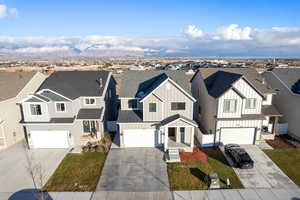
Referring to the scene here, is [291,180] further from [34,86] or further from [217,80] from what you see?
[34,86]

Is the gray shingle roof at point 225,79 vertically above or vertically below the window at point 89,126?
above

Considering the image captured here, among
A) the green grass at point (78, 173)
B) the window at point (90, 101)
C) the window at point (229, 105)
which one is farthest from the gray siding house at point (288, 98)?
the window at point (90, 101)

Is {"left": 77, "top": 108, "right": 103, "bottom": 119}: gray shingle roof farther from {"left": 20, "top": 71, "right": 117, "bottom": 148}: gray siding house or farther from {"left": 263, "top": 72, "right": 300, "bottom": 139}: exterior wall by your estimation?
{"left": 263, "top": 72, "right": 300, "bottom": 139}: exterior wall

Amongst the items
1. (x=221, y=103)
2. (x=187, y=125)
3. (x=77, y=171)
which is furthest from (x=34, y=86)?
(x=221, y=103)

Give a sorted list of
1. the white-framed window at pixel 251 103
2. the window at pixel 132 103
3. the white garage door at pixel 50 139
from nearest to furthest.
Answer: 1. the white garage door at pixel 50 139
2. the white-framed window at pixel 251 103
3. the window at pixel 132 103

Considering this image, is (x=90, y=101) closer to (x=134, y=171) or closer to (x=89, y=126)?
(x=89, y=126)

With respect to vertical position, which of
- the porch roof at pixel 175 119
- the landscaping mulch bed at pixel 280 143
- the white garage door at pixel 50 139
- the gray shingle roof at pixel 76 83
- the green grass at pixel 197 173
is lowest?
the green grass at pixel 197 173

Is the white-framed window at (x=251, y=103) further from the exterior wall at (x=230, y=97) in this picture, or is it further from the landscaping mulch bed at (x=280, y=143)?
the landscaping mulch bed at (x=280, y=143)

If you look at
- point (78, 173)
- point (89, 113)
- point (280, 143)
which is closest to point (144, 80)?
point (89, 113)
